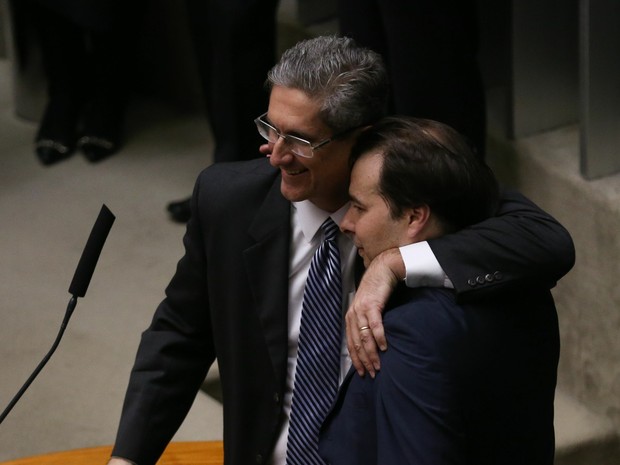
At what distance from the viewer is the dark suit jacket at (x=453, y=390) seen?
1.69 metres

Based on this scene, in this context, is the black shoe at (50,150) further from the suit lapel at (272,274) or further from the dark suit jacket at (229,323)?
the suit lapel at (272,274)

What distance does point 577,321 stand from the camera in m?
3.34

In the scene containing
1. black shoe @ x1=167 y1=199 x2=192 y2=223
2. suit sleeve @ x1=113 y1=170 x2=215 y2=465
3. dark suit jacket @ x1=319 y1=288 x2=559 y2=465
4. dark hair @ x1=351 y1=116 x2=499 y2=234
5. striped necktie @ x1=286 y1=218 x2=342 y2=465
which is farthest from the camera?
black shoe @ x1=167 y1=199 x2=192 y2=223

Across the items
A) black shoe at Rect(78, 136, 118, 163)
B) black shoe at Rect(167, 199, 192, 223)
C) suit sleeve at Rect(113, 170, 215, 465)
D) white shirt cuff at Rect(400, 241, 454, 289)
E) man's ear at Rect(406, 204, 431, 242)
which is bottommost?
black shoe at Rect(167, 199, 192, 223)

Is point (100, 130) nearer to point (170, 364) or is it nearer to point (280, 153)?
point (170, 364)

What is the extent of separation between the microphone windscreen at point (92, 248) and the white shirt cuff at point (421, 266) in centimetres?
43

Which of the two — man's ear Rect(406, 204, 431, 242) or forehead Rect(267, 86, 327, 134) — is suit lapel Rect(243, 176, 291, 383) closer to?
forehead Rect(267, 86, 327, 134)

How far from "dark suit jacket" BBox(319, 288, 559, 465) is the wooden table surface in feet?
1.91

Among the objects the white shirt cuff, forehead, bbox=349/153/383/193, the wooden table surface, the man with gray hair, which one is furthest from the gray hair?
the wooden table surface

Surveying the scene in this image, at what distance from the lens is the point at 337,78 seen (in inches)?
77.6

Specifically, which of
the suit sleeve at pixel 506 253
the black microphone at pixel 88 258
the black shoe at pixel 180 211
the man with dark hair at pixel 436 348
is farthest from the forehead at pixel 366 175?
the black shoe at pixel 180 211

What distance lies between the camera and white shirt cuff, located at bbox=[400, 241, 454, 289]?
1.83 meters

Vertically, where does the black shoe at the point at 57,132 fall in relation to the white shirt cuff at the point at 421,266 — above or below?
below

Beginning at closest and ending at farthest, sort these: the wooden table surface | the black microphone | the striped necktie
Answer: the black microphone, the striped necktie, the wooden table surface
